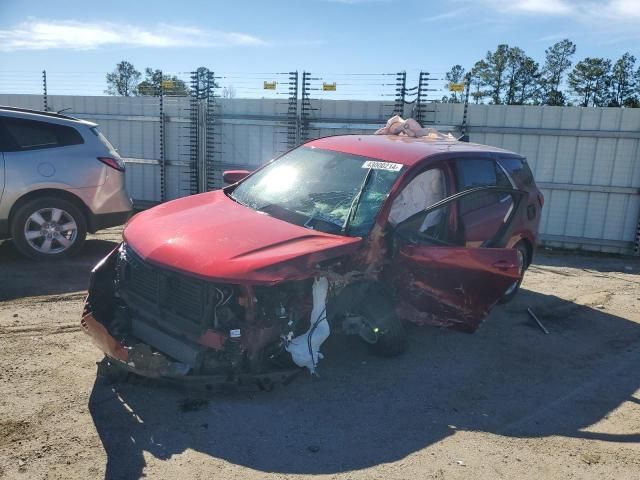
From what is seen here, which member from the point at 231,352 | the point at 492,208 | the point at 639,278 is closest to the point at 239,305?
the point at 231,352

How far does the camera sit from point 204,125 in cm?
1116

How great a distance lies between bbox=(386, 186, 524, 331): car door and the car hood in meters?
0.52

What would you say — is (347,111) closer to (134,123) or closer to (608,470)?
(134,123)

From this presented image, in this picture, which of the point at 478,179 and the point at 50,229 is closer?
the point at 478,179

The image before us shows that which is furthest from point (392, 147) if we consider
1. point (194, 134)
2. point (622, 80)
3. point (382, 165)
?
point (622, 80)

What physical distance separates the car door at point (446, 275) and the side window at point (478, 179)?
1.69 ft

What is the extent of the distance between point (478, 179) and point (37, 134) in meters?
5.26

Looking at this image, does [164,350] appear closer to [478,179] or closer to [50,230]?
[478,179]

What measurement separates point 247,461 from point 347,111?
8.18 metres

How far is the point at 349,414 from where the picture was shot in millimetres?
3777

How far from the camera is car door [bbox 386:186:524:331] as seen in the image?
172 inches

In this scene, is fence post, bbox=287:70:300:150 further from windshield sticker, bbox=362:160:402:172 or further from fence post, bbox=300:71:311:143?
windshield sticker, bbox=362:160:402:172

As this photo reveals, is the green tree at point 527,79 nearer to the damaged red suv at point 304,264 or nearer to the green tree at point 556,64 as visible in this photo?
the green tree at point 556,64

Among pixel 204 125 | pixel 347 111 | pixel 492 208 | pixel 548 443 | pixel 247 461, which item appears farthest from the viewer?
pixel 204 125
